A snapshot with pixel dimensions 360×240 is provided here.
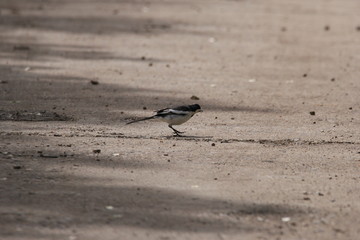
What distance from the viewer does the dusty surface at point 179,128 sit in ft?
27.6

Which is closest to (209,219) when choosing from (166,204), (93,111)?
(166,204)

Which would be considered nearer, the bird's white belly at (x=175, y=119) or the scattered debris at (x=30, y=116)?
the bird's white belly at (x=175, y=119)

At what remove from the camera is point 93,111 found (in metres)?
13.3

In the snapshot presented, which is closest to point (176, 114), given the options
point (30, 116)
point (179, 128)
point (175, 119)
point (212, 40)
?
point (175, 119)

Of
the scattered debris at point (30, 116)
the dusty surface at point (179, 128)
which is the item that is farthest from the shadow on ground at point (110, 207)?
the scattered debris at point (30, 116)

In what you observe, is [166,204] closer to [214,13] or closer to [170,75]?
[170,75]

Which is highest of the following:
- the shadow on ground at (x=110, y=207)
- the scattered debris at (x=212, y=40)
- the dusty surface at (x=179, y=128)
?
the scattered debris at (x=212, y=40)

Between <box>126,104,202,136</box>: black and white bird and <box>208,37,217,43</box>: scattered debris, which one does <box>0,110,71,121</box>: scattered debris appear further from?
<box>208,37,217,43</box>: scattered debris

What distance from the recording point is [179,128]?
1243cm

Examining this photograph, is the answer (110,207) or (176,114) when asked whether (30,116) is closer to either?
(176,114)

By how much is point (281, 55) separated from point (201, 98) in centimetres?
504

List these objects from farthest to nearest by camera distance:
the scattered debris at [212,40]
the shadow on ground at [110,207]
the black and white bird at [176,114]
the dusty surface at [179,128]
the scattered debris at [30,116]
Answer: the scattered debris at [212,40], the scattered debris at [30,116], the black and white bird at [176,114], the dusty surface at [179,128], the shadow on ground at [110,207]

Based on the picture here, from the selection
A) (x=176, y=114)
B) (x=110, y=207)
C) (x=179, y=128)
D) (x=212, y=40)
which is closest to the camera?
(x=110, y=207)

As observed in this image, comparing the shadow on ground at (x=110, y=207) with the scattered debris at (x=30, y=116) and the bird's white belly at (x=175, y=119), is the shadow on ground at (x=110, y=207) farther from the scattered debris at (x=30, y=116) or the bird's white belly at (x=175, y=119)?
the scattered debris at (x=30, y=116)
